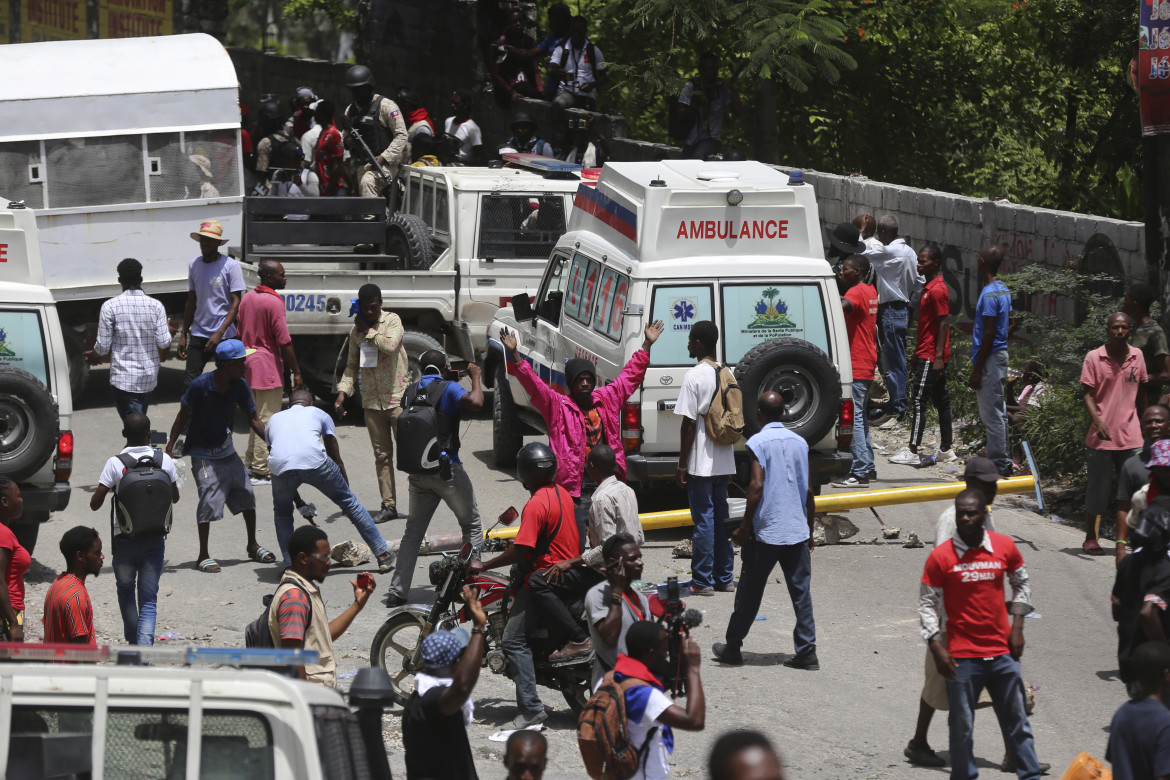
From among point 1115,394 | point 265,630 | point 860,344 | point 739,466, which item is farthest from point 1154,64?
point 265,630

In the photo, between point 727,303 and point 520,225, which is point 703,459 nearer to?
point 727,303

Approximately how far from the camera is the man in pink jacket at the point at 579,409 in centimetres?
893

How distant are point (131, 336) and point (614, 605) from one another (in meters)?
6.70

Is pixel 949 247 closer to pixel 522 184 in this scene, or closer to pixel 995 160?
pixel 522 184

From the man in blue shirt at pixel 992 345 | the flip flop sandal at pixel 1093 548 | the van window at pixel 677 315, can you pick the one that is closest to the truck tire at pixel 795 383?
the van window at pixel 677 315

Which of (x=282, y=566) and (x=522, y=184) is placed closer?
(x=282, y=566)

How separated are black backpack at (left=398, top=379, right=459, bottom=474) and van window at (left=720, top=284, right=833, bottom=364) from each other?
225 cm

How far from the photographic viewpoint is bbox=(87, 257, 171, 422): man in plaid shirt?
11750 millimetres

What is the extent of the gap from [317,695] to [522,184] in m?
10.7

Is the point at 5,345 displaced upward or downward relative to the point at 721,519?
upward

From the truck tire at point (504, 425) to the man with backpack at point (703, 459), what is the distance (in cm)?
321

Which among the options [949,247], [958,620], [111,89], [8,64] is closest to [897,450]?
[949,247]

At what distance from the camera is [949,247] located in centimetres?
1477

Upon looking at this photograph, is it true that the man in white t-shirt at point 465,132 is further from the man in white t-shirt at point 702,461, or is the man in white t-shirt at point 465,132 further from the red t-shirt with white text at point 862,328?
the man in white t-shirt at point 702,461
